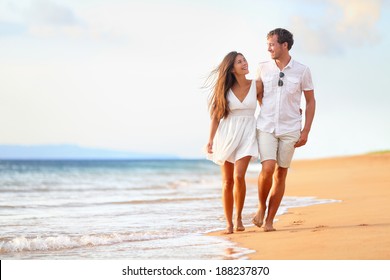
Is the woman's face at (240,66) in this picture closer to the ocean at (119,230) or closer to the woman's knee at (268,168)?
the woman's knee at (268,168)

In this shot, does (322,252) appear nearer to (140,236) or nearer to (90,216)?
(140,236)

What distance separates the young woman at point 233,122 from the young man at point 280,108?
0.10 m

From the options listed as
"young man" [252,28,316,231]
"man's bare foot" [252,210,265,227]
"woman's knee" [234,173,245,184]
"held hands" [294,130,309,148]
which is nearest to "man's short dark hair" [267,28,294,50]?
"young man" [252,28,316,231]

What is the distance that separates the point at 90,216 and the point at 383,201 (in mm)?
3606

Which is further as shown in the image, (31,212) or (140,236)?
(31,212)

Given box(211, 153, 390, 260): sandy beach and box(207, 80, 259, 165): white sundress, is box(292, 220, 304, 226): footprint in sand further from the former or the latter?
box(207, 80, 259, 165): white sundress

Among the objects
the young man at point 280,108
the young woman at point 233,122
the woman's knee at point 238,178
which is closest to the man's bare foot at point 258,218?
the young man at point 280,108

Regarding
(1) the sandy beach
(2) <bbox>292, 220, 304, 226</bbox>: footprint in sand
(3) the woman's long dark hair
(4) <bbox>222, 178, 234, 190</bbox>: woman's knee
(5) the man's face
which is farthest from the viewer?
(2) <bbox>292, 220, 304, 226</bbox>: footprint in sand

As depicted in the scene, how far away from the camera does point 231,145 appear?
238 inches

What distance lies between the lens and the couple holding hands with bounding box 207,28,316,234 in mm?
5957

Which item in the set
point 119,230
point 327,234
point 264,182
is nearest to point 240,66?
point 264,182

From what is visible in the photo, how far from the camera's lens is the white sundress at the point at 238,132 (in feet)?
19.7

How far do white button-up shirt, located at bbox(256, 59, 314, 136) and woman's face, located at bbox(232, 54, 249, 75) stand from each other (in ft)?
0.69
